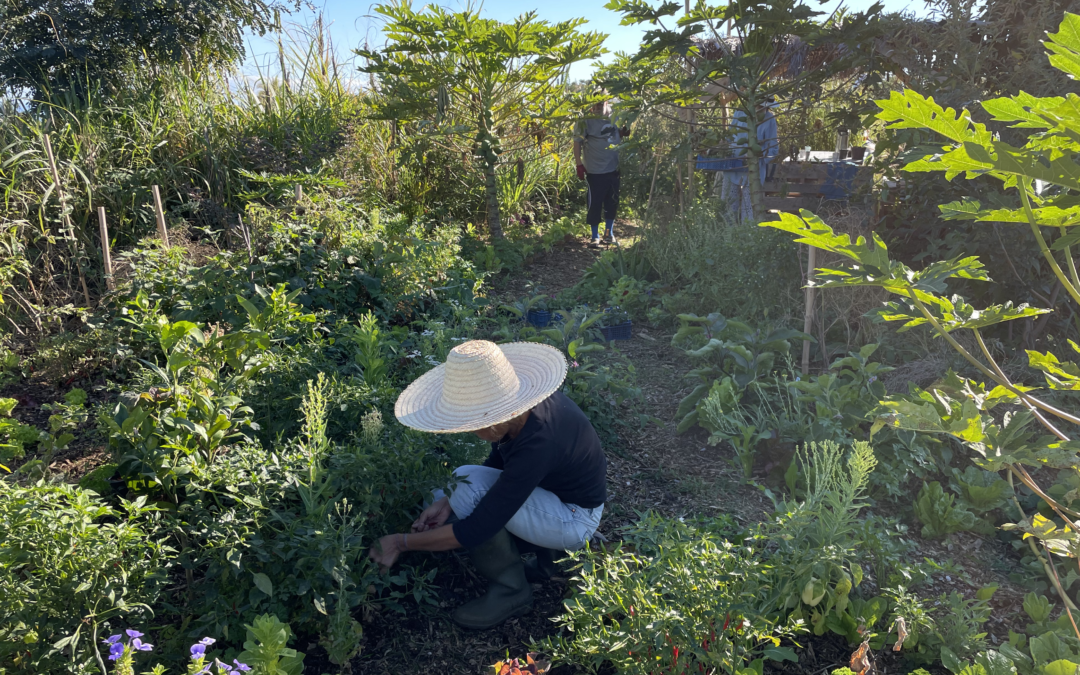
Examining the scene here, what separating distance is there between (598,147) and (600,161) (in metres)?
0.17

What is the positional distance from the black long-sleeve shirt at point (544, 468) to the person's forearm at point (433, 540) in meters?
0.04

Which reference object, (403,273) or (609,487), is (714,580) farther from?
(403,273)

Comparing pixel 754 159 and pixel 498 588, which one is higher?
pixel 754 159


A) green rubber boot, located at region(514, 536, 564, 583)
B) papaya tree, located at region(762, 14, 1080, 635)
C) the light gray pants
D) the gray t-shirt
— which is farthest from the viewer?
the gray t-shirt

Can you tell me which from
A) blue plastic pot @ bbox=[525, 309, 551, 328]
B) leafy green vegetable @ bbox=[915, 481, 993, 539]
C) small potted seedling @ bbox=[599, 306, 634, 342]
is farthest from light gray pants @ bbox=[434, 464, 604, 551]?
blue plastic pot @ bbox=[525, 309, 551, 328]

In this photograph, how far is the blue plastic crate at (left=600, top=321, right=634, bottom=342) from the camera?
502 cm

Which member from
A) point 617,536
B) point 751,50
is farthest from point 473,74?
point 617,536

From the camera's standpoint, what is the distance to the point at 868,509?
118 inches

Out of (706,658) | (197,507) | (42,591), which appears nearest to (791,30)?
(706,658)

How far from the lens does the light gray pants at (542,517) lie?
2.47 m

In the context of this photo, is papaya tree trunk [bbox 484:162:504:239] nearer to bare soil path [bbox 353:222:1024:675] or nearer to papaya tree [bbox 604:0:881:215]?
papaya tree [bbox 604:0:881:215]

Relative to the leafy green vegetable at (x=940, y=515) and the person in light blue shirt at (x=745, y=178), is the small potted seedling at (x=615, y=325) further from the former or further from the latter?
the leafy green vegetable at (x=940, y=515)

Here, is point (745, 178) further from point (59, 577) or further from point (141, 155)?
point (59, 577)

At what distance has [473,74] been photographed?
6.98m
